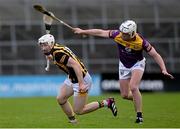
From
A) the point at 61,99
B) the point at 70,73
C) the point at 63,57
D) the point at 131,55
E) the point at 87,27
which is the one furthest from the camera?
the point at 87,27

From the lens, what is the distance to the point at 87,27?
114ft

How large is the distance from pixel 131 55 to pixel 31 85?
17472mm

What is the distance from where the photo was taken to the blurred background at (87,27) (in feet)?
111

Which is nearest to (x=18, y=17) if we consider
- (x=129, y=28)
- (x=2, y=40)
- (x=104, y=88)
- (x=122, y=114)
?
(x=2, y=40)

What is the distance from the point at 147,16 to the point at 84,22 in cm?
373

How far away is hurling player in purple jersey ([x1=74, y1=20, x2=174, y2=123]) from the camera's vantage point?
14.6m

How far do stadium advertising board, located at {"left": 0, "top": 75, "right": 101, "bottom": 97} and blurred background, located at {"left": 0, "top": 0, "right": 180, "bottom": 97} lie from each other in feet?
0.74

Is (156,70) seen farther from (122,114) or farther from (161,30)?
(122,114)

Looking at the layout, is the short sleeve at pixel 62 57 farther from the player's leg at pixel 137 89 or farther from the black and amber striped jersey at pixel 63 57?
the player's leg at pixel 137 89

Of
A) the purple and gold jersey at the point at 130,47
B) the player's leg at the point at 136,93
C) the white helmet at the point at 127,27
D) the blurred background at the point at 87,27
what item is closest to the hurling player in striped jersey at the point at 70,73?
the player's leg at the point at 136,93

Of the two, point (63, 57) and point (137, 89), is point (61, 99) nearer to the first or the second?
point (63, 57)

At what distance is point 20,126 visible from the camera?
44.6 feet

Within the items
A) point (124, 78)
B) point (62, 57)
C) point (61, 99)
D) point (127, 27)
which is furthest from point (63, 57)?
point (124, 78)

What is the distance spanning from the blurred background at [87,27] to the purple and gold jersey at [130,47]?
17057 millimetres
